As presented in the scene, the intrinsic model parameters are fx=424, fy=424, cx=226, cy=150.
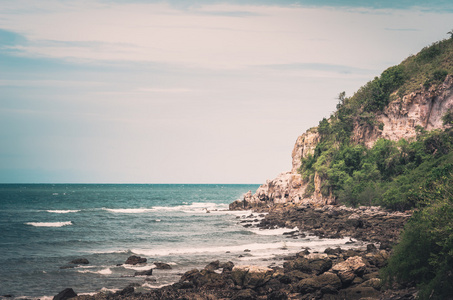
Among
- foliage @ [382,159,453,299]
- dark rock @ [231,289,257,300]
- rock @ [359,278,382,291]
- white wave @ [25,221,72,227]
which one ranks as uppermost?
foliage @ [382,159,453,299]

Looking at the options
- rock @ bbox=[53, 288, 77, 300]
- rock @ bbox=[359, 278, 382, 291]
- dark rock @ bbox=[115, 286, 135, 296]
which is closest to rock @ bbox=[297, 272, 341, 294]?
rock @ bbox=[359, 278, 382, 291]

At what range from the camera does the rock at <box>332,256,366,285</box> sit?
2623cm

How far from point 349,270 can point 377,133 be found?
57670 mm

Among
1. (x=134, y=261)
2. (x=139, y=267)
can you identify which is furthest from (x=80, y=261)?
(x=139, y=267)

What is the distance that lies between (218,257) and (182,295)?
45.9 feet

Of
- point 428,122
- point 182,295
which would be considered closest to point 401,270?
point 182,295

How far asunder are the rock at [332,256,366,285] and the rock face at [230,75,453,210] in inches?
1943

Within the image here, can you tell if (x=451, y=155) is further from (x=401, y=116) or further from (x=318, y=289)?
(x=318, y=289)

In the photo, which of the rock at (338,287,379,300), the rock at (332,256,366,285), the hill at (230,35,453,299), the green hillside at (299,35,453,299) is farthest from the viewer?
the hill at (230,35,453,299)

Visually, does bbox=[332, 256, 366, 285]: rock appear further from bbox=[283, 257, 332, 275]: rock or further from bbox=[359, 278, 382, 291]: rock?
bbox=[283, 257, 332, 275]: rock

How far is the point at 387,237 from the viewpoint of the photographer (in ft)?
144

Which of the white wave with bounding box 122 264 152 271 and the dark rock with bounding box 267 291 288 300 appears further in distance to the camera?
the white wave with bounding box 122 264 152 271

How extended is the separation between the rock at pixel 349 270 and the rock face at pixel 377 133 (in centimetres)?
4936

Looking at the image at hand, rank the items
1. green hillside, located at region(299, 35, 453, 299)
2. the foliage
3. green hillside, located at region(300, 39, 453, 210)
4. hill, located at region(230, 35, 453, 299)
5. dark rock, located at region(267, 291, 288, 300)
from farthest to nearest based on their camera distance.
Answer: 1. hill, located at region(230, 35, 453, 299)
2. green hillside, located at region(300, 39, 453, 210)
3. green hillside, located at region(299, 35, 453, 299)
4. dark rock, located at region(267, 291, 288, 300)
5. the foliage
